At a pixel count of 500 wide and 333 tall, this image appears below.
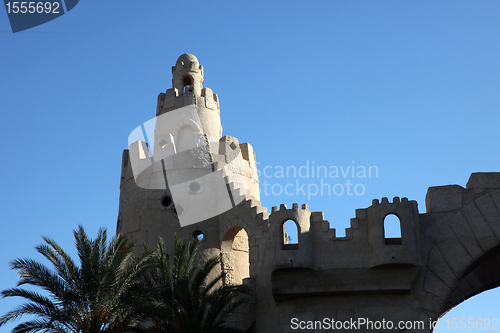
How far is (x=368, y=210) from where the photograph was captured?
80.1 feet

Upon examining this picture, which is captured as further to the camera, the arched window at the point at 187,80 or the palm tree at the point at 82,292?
the arched window at the point at 187,80

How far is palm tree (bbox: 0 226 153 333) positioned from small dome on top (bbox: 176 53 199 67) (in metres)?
12.2

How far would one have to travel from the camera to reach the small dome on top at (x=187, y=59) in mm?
30938

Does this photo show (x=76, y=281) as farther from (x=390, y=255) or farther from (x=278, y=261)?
(x=390, y=255)

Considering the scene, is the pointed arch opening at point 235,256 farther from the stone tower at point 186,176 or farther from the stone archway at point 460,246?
the stone archway at point 460,246

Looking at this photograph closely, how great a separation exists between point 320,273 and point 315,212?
2.30 m

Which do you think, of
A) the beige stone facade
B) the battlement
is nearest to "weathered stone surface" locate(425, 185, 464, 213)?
the beige stone facade

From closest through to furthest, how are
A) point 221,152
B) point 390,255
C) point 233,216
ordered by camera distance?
point 390,255, point 233,216, point 221,152

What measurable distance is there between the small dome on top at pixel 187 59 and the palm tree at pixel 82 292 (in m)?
12.2

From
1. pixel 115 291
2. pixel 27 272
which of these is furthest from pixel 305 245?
pixel 27 272

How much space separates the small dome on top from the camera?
102ft

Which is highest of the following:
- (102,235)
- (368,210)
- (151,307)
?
(368,210)

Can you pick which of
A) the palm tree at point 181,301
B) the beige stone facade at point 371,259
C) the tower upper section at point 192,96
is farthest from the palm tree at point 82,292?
the tower upper section at point 192,96

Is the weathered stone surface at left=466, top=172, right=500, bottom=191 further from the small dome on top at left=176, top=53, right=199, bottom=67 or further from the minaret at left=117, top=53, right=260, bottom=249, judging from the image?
the small dome on top at left=176, top=53, right=199, bottom=67
